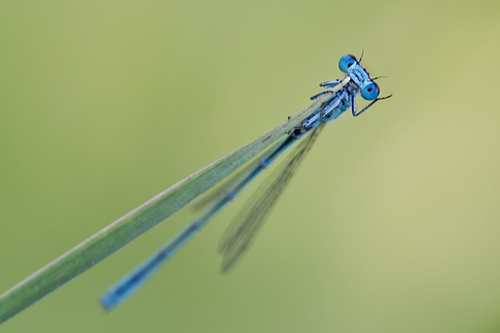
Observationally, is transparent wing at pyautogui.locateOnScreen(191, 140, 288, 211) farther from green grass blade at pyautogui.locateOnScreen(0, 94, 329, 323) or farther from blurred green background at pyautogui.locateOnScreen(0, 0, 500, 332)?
green grass blade at pyautogui.locateOnScreen(0, 94, 329, 323)

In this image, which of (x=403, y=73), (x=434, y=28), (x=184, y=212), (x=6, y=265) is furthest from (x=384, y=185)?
(x=6, y=265)

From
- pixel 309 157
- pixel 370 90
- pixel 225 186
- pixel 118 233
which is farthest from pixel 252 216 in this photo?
pixel 118 233

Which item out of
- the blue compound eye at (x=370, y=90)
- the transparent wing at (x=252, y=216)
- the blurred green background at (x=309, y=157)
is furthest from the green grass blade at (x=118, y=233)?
the blurred green background at (x=309, y=157)

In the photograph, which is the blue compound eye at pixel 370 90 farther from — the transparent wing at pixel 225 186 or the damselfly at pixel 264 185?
the transparent wing at pixel 225 186

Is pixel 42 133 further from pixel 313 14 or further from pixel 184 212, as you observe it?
pixel 313 14

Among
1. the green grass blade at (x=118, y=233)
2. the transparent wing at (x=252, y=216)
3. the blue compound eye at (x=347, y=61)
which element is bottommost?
the transparent wing at (x=252, y=216)

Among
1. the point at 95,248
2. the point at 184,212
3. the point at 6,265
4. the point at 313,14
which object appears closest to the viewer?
the point at 95,248

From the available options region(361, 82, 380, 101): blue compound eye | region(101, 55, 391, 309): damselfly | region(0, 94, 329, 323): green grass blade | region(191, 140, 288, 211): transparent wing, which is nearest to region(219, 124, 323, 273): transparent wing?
region(101, 55, 391, 309): damselfly

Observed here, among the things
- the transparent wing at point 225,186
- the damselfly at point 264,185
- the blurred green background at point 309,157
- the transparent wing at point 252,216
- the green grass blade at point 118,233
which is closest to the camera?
the green grass blade at point 118,233
